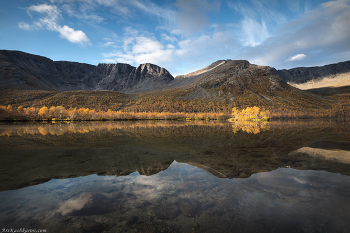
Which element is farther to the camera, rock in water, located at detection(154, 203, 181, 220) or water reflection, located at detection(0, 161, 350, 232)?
rock in water, located at detection(154, 203, 181, 220)

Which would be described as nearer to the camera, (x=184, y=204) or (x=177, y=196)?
(x=184, y=204)

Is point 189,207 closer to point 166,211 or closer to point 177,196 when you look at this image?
point 166,211

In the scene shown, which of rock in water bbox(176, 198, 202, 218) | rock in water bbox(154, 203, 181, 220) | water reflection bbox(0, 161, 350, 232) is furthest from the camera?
rock in water bbox(176, 198, 202, 218)

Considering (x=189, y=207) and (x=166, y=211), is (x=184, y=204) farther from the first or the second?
(x=166, y=211)

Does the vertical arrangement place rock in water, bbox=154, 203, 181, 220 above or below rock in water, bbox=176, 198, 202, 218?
above

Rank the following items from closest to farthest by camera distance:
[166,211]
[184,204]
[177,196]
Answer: [166,211], [184,204], [177,196]

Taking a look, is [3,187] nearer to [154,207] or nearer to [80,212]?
[80,212]

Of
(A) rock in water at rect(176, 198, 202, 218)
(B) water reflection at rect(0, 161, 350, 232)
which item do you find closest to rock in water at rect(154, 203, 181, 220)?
(B) water reflection at rect(0, 161, 350, 232)

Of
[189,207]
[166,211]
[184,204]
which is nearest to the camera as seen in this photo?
[166,211]

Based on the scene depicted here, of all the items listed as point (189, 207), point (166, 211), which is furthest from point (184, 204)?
point (166, 211)

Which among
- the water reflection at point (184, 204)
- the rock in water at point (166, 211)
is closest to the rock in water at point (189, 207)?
the water reflection at point (184, 204)

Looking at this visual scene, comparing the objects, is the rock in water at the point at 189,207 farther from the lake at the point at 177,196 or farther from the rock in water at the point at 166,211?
the rock in water at the point at 166,211

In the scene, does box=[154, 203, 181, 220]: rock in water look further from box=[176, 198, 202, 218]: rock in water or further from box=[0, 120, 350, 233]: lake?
box=[176, 198, 202, 218]: rock in water

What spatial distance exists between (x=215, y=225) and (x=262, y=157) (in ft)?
33.3
